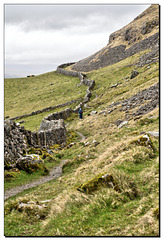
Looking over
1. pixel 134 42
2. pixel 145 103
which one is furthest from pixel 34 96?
pixel 145 103

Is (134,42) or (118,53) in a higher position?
(134,42)

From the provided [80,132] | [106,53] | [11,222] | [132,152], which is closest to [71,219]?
[11,222]

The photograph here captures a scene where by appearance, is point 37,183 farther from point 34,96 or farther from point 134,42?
point 134,42

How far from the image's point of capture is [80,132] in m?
29.9

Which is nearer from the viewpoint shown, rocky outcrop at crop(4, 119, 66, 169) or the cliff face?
rocky outcrop at crop(4, 119, 66, 169)

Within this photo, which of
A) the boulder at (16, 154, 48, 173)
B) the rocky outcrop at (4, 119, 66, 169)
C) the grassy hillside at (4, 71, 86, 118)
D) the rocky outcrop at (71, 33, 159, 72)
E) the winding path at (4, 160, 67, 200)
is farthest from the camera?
the rocky outcrop at (71, 33, 159, 72)

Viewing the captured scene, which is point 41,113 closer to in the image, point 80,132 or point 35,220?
point 80,132

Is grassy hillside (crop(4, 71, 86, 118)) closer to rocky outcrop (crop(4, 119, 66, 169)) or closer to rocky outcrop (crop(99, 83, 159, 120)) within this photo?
rocky outcrop (crop(4, 119, 66, 169))

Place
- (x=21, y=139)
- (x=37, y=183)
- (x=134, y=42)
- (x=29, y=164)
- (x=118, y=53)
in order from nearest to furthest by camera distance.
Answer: (x=37, y=183)
(x=29, y=164)
(x=21, y=139)
(x=134, y=42)
(x=118, y=53)

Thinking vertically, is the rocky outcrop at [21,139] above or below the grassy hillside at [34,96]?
below

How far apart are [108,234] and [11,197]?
8055 mm

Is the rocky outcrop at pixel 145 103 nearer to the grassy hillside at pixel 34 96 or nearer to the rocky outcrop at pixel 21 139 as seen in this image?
the rocky outcrop at pixel 21 139

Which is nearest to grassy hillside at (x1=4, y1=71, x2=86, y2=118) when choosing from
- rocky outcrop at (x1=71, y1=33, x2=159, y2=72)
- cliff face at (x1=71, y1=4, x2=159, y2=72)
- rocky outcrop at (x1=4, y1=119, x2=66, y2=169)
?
rocky outcrop at (x1=71, y1=33, x2=159, y2=72)

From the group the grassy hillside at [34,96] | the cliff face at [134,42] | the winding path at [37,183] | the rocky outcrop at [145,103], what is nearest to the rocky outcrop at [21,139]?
the winding path at [37,183]
